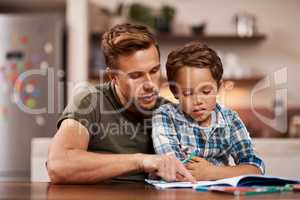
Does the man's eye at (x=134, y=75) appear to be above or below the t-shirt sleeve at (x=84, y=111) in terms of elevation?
above

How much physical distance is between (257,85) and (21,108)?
275 centimetres

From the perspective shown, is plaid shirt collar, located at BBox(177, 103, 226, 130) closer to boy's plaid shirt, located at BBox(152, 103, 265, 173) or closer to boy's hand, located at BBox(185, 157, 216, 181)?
boy's plaid shirt, located at BBox(152, 103, 265, 173)

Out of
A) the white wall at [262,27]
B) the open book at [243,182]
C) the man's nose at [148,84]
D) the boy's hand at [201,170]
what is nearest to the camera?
the open book at [243,182]

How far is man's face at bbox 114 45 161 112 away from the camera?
5.87 ft

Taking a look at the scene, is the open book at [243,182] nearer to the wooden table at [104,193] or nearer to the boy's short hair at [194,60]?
the wooden table at [104,193]

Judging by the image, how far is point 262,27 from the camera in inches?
254

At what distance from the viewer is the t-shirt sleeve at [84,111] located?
180 centimetres

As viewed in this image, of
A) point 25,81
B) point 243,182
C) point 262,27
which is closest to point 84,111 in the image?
point 243,182

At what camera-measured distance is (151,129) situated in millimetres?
1967

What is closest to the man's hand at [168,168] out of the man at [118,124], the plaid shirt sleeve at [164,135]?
the man at [118,124]

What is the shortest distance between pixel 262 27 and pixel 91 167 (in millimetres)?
5118

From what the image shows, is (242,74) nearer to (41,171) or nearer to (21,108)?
(21,108)

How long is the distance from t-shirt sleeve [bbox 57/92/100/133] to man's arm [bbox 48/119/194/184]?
1.4 inches

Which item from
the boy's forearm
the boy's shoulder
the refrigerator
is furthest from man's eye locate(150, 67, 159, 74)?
the refrigerator
